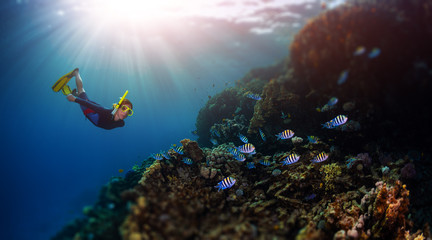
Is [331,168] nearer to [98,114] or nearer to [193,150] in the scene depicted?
[193,150]

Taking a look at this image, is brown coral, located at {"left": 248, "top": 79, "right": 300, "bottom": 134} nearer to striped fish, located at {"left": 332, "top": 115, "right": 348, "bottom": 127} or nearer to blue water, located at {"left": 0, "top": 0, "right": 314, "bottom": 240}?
striped fish, located at {"left": 332, "top": 115, "right": 348, "bottom": 127}

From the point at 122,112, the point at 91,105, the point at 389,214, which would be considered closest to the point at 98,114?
the point at 91,105

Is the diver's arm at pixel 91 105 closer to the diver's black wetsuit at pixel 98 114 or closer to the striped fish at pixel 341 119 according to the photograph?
the diver's black wetsuit at pixel 98 114

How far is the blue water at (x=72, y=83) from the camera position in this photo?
2467 centimetres

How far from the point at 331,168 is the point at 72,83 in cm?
8140

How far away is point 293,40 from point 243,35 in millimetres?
19648

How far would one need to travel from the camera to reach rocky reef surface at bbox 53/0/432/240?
3611 millimetres

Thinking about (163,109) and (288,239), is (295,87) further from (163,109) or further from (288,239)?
(163,109)

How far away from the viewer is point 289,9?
15.7m

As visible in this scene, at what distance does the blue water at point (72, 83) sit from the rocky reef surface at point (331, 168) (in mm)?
1830

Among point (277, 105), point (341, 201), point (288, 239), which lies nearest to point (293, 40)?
point (277, 105)

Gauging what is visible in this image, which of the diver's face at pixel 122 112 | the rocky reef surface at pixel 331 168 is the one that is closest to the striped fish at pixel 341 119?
the rocky reef surface at pixel 331 168

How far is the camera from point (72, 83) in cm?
6575

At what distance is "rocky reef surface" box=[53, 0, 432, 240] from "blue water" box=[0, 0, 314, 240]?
1830 mm
